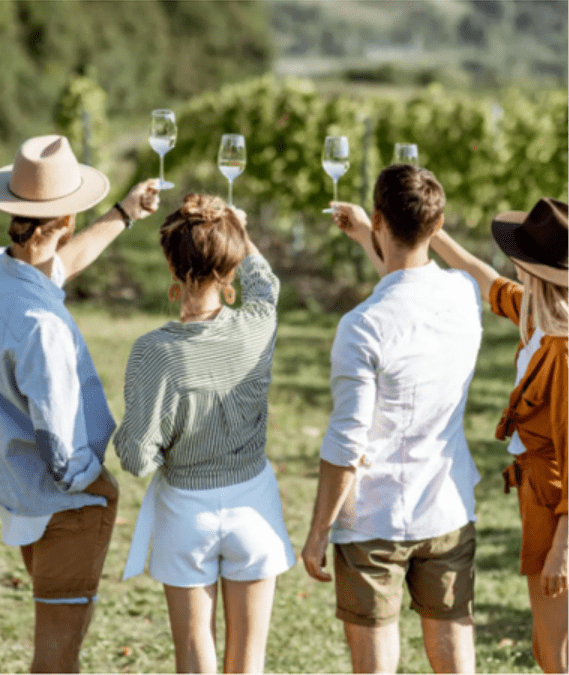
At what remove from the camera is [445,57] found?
3484cm

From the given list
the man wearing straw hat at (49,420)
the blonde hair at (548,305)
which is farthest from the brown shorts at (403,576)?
the man wearing straw hat at (49,420)

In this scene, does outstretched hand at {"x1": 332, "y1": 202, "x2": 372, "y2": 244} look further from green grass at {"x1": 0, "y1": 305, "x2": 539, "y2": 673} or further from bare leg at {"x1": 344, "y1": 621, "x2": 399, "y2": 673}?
green grass at {"x1": 0, "y1": 305, "x2": 539, "y2": 673}

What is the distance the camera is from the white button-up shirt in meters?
2.44

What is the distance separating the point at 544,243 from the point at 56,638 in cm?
186

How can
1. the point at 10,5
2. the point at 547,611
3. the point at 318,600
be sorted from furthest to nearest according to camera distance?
the point at 10,5
the point at 318,600
the point at 547,611

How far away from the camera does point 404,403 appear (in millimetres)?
2510

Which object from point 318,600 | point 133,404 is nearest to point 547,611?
point 133,404

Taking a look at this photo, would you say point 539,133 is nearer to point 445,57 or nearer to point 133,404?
point 133,404

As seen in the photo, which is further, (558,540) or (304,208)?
(304,208)

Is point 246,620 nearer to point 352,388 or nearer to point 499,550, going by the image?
point 352,388

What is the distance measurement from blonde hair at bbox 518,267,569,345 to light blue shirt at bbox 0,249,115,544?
1308mm

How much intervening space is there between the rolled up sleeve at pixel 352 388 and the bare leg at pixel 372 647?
525 mm

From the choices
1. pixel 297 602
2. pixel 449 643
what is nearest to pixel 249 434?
pixel 449 643

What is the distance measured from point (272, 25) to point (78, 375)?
40.7 metres
